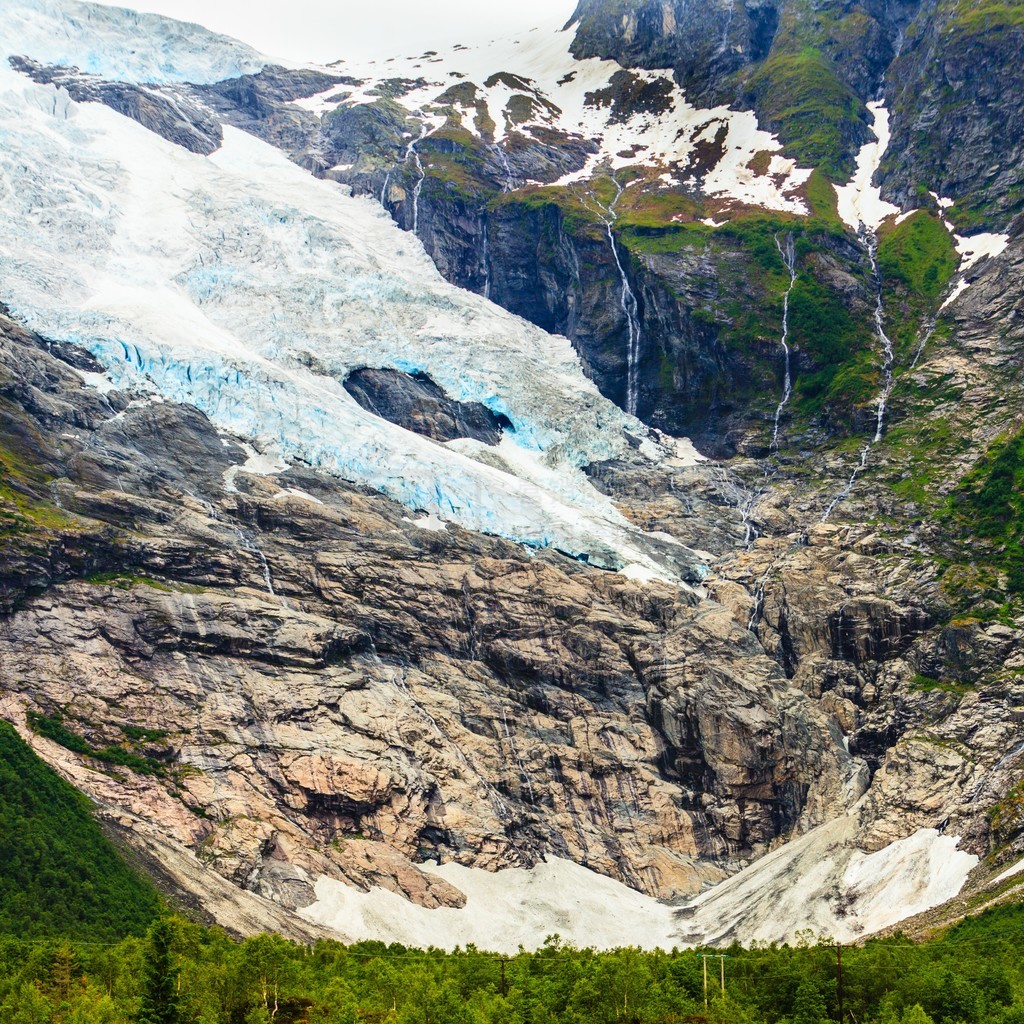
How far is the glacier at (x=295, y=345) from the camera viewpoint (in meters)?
159

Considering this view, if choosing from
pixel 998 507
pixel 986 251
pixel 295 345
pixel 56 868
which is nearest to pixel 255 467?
pixel 295 345

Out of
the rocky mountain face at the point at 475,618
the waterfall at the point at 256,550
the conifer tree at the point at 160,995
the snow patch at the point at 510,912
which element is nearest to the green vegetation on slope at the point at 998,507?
the rocky mountain face at the point at 475,618

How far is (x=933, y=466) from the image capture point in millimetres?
167500

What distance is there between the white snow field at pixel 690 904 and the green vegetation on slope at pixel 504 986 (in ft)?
57.4

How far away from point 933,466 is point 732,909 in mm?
71438

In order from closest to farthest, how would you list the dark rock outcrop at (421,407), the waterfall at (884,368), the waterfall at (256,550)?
the waterfall at (256,550)
the dark rock outcrop at (421,407)
the waterfall at (884,368)

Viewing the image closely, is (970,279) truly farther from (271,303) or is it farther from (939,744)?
(271,303)

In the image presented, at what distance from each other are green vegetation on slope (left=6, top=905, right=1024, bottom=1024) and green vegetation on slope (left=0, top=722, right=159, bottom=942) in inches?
325

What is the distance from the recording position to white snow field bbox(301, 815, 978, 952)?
116 metres

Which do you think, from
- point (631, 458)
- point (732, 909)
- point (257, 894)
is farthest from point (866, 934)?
point (631, 458)

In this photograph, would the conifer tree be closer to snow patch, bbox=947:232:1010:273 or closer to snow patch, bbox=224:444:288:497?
snow patch, bbox=224:444:288:497

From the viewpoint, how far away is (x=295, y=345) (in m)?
180

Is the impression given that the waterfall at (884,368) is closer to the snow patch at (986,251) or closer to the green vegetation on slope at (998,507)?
the snow patch at (986,251)

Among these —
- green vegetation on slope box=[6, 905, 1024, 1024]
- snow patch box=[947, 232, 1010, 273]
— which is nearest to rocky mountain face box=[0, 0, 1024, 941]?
snow patch box=[947, 232, 1010, 273]
